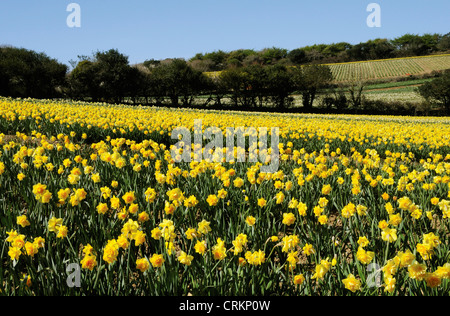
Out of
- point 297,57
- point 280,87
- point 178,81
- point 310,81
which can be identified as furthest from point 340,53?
point 178,81

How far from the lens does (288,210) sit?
3.83 meters

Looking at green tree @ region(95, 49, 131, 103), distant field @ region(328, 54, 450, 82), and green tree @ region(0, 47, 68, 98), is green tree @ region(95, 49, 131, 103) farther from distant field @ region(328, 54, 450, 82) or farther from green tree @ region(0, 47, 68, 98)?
distant field @ region(328, 54, 450, 82)

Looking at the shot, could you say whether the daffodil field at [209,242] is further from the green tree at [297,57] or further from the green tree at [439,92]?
the green tree at [297,57]

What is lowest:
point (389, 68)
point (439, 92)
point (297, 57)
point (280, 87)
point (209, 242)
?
point (209, 242)

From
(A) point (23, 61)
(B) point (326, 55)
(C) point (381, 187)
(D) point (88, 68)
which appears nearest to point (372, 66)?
(B) point (326, 55)

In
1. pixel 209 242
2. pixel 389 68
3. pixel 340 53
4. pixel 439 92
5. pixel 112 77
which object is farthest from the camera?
pixel 340 53

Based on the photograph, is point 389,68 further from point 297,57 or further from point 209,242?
point 209,242

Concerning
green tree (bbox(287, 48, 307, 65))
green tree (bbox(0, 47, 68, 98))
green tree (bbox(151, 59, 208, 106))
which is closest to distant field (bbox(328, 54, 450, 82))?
green tree (bbox(287, 48, 307, 65))

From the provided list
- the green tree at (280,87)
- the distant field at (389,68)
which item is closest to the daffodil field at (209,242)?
the green tree at (280,87)

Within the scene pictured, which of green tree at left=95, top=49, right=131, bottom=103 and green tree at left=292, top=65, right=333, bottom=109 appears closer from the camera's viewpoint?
green tree at left=95, top=49, right=131, bottom=103

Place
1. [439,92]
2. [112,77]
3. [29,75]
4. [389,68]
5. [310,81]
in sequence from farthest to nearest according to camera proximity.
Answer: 1. [389,68]
2. [310,81]
3. [112,77]
4. [439,92]
5. [29,75]
